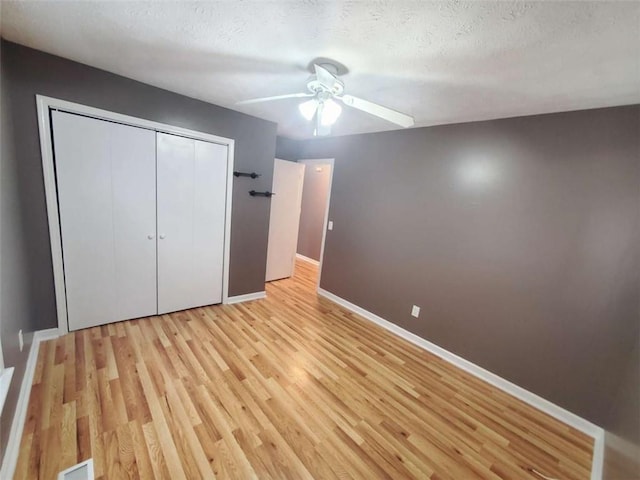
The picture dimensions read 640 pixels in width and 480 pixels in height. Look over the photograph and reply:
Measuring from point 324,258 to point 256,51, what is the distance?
2.68m

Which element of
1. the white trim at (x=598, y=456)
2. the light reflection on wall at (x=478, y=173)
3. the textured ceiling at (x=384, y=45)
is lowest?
the white trim at (x=598, y=456)

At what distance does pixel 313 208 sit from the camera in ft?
17.7

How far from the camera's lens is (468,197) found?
2.37 m

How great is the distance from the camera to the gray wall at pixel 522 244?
1733 millimetres

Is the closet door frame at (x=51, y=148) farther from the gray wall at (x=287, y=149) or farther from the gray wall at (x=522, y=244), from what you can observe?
the gray wall at (x=522, y=244)

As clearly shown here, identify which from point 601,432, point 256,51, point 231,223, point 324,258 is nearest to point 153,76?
point 256,51

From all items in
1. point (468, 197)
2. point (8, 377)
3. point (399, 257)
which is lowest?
point (8, 377)

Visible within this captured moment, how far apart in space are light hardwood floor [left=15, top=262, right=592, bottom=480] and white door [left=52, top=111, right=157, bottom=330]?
1.02ft

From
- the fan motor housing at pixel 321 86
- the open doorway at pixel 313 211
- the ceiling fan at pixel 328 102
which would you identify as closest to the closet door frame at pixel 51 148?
the ceiling fan at pixel 328 102

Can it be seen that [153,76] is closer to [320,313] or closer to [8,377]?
[8,377]

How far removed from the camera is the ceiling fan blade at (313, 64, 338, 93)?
141cm

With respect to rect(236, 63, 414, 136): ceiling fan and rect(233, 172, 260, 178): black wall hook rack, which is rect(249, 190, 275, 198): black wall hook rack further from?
rect(236, 63, 414, 136): ceiling fan

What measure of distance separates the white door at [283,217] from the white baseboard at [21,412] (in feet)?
8.20

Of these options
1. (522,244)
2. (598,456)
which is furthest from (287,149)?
(598,456)
